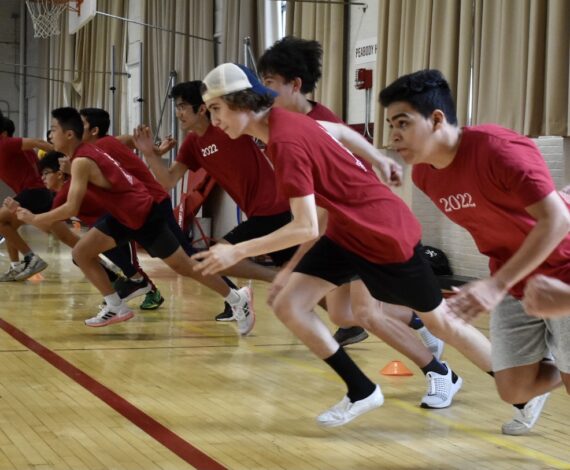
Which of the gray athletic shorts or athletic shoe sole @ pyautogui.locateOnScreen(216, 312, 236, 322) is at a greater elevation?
the gray athletic shorts

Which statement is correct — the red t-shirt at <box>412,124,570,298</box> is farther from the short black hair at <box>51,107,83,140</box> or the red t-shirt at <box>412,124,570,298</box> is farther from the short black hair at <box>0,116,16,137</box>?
the short black hair at <box>0,116,16,137</box>

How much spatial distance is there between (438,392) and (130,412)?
4.53 ft

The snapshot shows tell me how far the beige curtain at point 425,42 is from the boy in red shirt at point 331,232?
5.31 m

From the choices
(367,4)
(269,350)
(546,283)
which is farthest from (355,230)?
(367,4)

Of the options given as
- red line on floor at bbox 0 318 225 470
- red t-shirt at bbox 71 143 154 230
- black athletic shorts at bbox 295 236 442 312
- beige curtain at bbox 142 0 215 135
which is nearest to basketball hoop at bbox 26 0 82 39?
beige curtain at bbox 142 0 215 135

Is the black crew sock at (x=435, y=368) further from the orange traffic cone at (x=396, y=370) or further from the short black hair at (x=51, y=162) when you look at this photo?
the short black hair at (x=51, y=162)

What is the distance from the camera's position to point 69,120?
281 inches

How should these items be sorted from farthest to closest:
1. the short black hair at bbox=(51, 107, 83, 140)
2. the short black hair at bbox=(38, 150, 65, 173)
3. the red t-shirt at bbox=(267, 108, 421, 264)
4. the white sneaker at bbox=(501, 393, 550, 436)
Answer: the short black hair at bbox=(38, 150, 65, 173) < the short black hair at bbox=(51, 107, 83, 140) < the white sneaker at bbox=(501, 393, 550, 436) < the red t-shirt at bbox=(267, 108, 421, 264)

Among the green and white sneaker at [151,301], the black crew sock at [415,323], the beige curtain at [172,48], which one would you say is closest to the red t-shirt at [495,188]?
the black crew sock at [415,323]

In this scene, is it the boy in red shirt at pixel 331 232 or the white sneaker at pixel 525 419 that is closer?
the boy in red shirt at pixel 331 232

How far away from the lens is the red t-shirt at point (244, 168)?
6387 millimetres

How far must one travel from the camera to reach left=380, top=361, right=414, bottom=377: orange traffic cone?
17.7 feet

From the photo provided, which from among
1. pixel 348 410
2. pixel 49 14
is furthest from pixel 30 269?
pixel 49 14

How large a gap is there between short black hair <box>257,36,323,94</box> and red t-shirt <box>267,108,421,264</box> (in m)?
1.14
